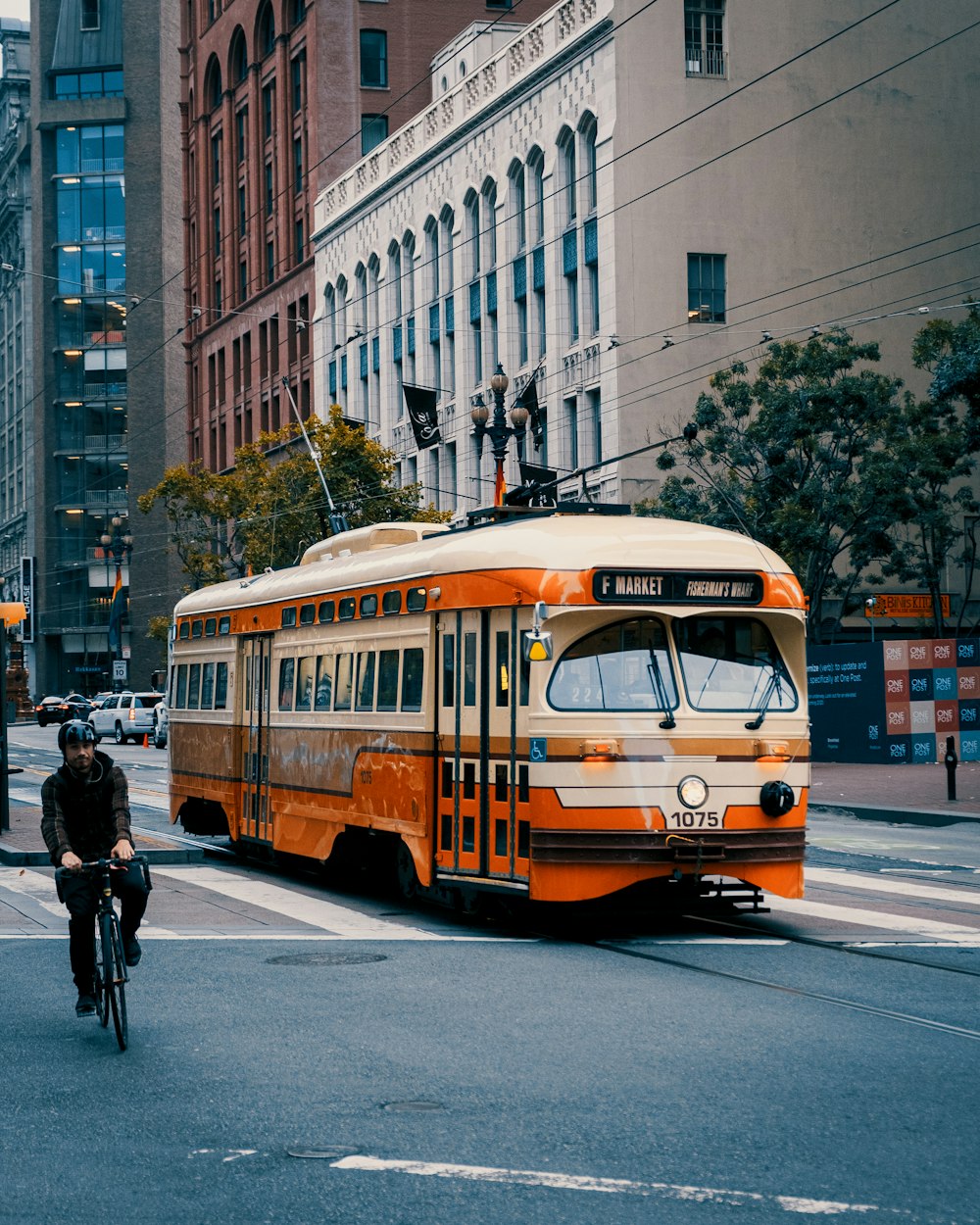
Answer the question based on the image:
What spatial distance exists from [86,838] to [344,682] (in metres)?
6.39

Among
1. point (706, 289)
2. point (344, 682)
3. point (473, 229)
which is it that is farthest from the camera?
point (473, 229)

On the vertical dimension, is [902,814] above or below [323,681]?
below

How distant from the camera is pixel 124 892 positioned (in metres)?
9.45

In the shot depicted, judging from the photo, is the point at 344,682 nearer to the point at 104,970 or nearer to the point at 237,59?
the point at 104,970

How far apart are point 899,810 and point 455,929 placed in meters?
13.7

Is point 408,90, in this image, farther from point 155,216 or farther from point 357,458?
point 155,216

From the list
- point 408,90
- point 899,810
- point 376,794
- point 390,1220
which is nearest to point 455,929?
point 376,794

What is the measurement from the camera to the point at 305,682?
16891 mm

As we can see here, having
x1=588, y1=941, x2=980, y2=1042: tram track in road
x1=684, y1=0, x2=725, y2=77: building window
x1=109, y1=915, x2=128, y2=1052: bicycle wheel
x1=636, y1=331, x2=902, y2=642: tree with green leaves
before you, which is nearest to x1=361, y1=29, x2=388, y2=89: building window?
x1=684, y1=0, x2=725, y2=77: building window

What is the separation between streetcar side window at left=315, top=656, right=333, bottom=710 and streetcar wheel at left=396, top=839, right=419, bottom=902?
6.39ft

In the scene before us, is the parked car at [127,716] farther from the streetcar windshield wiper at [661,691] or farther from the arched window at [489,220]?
the streetcar windshield wiper at [661,691]

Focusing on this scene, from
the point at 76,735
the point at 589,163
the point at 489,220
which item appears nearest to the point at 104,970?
the point at 76,735

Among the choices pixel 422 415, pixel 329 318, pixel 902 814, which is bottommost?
pixel 902 814

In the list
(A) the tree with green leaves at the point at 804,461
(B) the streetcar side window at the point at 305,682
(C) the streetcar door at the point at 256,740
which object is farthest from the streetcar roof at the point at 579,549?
(A) the tree with green leaves at the point at 804,461
